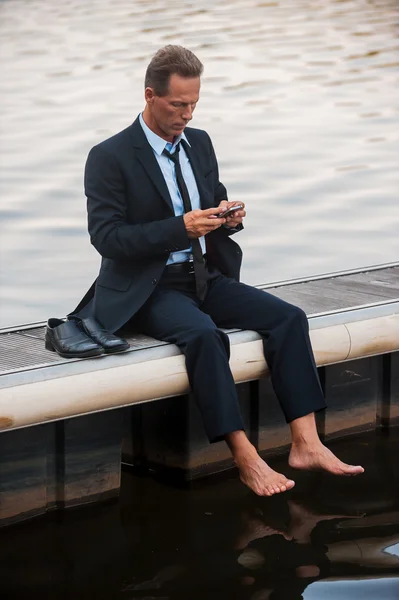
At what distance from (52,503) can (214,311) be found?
894 millimetres

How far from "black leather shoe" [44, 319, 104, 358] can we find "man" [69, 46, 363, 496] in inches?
5.5

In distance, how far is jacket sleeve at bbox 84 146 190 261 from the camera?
4.39 meters

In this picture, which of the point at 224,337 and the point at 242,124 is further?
the point at 242,124

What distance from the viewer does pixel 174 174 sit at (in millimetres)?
4602

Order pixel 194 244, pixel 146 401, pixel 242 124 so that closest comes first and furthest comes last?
pixel 146 401 < pixel 194 244 < pixel 242 124

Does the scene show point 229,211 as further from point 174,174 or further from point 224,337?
point 224,337

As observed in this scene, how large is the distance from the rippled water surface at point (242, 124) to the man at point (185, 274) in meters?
3.30

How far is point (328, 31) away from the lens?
24125 mm

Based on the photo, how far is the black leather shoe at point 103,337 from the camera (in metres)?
4.41

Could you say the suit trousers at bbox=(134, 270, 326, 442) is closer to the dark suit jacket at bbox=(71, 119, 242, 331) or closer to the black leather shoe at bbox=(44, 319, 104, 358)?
the dark suit jacket at bbox=(71, 119, 242, 331)

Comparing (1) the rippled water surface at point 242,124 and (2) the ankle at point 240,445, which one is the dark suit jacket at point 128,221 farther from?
(1) the rippled water surface at point 242,124

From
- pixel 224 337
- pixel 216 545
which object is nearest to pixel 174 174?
A: pixel 224 337

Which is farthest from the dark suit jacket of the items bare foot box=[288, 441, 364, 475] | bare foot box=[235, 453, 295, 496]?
bare foot box=[288, 441, 364, 475]

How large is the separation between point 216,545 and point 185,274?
0.96 m
